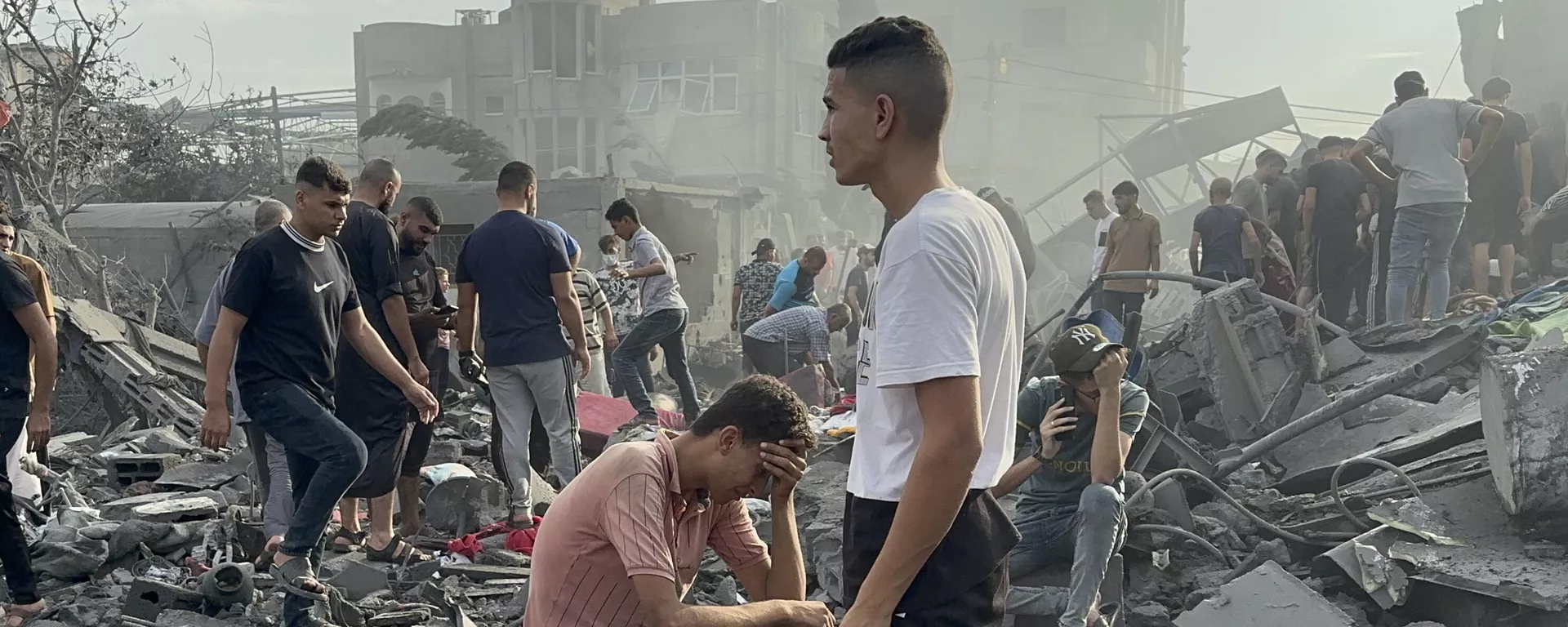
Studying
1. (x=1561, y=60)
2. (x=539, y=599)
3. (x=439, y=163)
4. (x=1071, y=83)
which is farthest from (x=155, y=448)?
(x=1071, y=83)

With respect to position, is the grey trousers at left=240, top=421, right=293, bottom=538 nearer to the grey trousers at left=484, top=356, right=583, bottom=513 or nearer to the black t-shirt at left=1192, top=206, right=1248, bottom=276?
the grey trousers at left=484, top=356, right=583, bottom=513

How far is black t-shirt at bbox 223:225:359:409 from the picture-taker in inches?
166

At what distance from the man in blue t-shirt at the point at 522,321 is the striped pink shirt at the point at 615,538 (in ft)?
10.3

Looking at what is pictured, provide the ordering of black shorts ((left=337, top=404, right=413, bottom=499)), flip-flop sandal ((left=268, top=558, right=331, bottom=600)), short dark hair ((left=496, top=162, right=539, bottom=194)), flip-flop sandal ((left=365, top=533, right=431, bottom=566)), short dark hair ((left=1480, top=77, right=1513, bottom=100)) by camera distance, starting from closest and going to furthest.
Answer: flip-flop sandal ((left=268, top=558, right=331, bottom=600)), black shorts ((left=337, top=404, right=413, bottom=499)), flip-flop sandal ((left=365, top=533, right=431, bottom=566)), short dark hair ((left=496, top=162, right=539, bottom=194)), short dark hair ((left=1480, top=77, right=1513, bottom=100))

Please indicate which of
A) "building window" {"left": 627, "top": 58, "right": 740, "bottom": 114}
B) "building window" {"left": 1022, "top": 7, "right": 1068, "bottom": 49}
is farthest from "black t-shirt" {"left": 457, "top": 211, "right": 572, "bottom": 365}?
"building window" {"left": 1022, "top": 7, "right": 1068, "bottom": 49}

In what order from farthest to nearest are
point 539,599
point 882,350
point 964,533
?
point 539,599, point 964,533, point 882,350

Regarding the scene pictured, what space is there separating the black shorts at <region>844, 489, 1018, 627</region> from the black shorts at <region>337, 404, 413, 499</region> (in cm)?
377

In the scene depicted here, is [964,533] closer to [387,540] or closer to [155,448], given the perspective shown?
[387,540]

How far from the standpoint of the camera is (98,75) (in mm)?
12328

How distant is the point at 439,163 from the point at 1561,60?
30.2 m

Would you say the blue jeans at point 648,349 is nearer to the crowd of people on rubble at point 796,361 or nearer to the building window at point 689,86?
the crowd of people on rubble at point 796,361

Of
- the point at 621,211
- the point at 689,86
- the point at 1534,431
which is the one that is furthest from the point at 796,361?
the point at 689,86

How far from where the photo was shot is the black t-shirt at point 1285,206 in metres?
9.70

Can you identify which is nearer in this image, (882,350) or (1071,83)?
(882,350)
